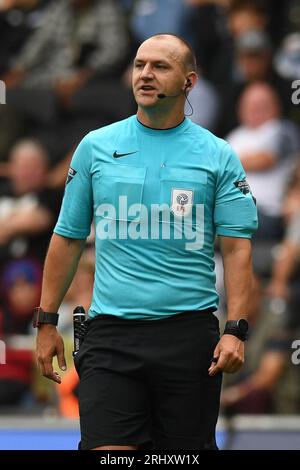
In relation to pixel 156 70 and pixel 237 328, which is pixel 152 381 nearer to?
pixel 237 328

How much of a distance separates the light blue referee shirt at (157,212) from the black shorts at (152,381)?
8cm

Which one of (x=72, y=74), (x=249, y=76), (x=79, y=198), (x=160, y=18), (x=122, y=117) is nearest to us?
(x=79, y=198)

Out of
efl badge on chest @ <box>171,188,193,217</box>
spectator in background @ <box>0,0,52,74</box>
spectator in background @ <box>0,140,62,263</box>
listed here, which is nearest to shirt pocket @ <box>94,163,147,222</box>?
efl badge on chest @ <box>171,188,193,217</box>

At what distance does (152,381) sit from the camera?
4.80 m

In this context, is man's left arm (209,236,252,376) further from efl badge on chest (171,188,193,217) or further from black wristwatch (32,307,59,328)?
black wristwatch (32,307,59,328)

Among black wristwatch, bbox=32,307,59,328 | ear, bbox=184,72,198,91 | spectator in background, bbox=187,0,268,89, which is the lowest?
black wristwatch, bbox=32,307,59,328

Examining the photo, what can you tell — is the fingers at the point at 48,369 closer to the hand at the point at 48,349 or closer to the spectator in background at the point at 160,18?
the hand at the point at 48,349

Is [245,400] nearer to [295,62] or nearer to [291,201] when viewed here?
[291,201]

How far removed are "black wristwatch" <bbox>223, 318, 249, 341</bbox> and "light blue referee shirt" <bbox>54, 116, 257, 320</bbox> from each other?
129 mm

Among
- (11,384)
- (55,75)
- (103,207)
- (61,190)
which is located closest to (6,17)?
(55,75)

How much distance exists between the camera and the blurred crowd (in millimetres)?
8734

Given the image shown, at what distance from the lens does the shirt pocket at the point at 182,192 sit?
4.84 m

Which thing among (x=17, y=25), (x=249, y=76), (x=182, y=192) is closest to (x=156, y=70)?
(x=182, y=192)

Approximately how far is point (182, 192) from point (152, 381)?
2.44ft
